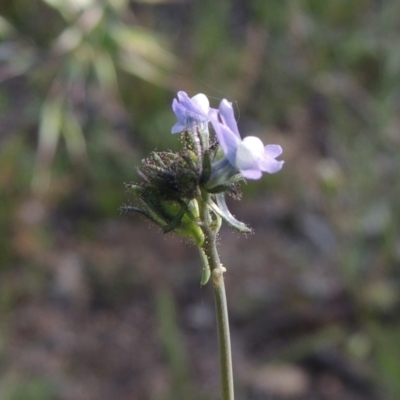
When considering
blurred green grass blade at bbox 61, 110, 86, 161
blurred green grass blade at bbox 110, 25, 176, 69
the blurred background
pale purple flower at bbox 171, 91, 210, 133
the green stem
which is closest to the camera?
the green stem

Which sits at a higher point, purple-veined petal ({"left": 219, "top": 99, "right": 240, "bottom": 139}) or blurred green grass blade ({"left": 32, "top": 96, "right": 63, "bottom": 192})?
blurred green grass blade ({"left": 32, "top": 96, "right": 63, "bottom": 192})

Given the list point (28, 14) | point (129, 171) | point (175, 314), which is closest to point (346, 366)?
point (175, 314)

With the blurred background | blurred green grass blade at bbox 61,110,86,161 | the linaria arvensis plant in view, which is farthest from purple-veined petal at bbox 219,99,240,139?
blurred green grass blade at bbox 61,110,86,161

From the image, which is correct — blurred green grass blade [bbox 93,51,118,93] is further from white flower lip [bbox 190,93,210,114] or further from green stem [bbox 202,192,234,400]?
green stem [bbox 202,192,234,400]

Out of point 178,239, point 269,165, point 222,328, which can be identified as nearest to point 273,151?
point 269,165

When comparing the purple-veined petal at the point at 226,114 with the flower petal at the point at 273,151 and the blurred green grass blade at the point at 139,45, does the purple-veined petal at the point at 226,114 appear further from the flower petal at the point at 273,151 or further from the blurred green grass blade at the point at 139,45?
the blurred green grass blade at the point at 139,45

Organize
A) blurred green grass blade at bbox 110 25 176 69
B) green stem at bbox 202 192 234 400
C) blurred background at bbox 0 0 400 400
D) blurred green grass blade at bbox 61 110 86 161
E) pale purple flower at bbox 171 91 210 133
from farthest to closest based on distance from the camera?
blurred green grass blade at bbox 61 110 86 161
blurred green grass blade at bbox 110 25 176 69
blurred background at bbox 0 0 400 400
pale purple flower at bbox 171 91 210 133
green stem at bbox 202 192 234 400

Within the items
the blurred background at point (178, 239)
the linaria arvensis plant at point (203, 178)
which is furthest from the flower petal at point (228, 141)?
the blurred background at point (178, 239)
